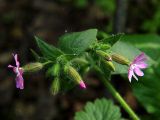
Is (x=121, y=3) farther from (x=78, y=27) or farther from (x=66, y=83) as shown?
(x=78, y=27)

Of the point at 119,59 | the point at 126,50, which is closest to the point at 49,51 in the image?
the point at 119,59

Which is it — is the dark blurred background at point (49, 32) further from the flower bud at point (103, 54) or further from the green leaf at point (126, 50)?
the flower bud at point (103, 54)

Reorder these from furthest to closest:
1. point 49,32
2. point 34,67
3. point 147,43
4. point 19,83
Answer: point 49,32, point 147,43, point 34,67, point 19,83

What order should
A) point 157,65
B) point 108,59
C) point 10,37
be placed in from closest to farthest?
point 108,59, point 157,65, point 10,37

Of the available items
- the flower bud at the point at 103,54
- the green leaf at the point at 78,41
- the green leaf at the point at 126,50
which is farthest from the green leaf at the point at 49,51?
the green leaf at the point at 126,50

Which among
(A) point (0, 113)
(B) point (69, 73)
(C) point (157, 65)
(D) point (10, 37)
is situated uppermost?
(B) point (69, 73)

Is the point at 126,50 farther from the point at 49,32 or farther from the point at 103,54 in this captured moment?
the point at 49,32

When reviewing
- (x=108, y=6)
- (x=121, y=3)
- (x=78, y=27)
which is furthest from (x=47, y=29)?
(x=121, y=3)
